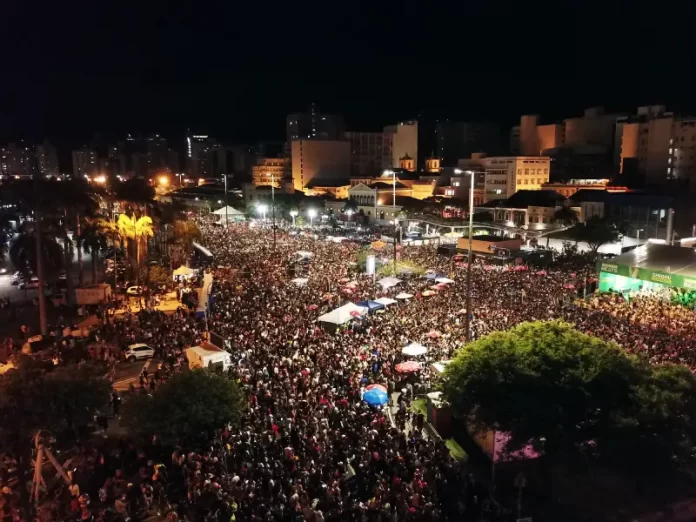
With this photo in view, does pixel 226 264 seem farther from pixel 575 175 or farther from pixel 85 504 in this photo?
pixel 575 175

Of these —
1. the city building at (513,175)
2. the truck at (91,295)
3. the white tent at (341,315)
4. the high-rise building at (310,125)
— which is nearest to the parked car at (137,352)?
the white tent at (341,315)

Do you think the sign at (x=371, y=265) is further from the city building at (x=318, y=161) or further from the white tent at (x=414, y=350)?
the city building at (x=318, y=161)

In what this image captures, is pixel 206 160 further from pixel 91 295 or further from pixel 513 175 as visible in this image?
pixel 91 295

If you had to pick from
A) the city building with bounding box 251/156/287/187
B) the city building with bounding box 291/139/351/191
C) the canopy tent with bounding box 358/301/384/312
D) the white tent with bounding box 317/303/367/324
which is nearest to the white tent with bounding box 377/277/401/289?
the canopy tent with bounding box 358/301/384/312

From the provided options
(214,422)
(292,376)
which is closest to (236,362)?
(292,376)

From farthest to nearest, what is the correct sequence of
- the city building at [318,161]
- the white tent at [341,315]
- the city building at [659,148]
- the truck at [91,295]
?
the city building at [318,161] < the city building at [659,148] < the truck at [91,295] < the white tent at [341,315]

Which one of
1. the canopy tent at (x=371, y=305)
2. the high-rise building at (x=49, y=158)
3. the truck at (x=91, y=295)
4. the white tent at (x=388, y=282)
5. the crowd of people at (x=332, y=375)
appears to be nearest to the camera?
the crowd of people at (x=332, y=375)
